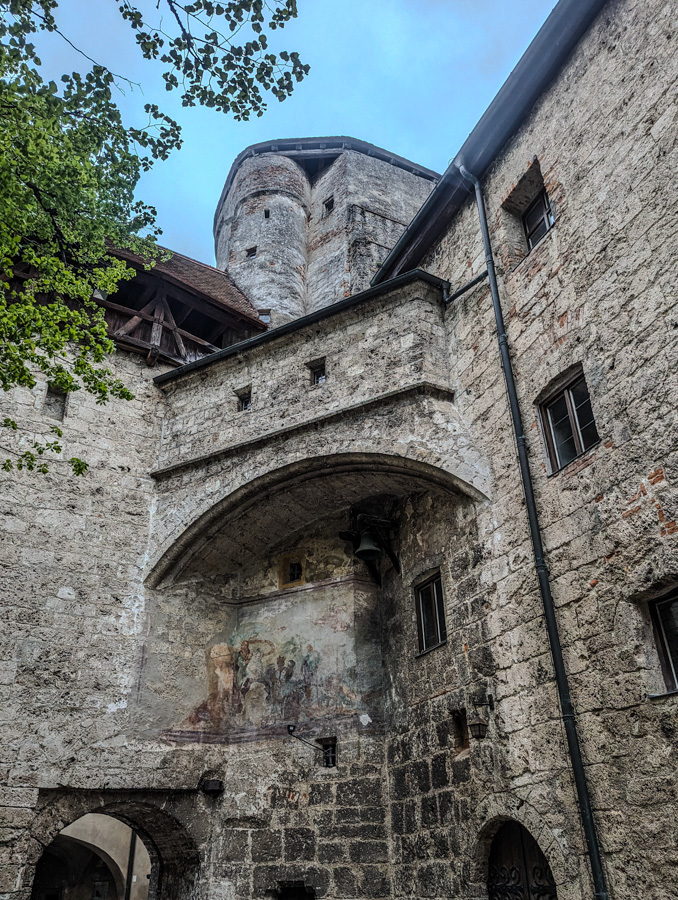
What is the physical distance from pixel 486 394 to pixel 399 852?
5060 millimetres

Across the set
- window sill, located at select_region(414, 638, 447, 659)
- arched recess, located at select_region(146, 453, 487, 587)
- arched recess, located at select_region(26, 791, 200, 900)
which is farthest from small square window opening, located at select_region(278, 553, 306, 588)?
arched recess, located at select_region(26, 791, 200, 900)

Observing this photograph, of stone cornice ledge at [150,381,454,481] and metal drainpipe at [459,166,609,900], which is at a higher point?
stone cornice ledge at [150,381,454,481]

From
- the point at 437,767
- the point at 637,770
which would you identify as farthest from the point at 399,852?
the point at 637,770

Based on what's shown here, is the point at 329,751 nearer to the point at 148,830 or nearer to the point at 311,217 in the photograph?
the point at 148,830

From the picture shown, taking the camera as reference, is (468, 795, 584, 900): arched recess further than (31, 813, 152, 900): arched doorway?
No

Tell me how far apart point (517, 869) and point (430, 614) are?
9.35 ft

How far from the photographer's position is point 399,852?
8.23 meters

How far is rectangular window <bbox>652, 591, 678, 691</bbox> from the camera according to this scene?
5.52m

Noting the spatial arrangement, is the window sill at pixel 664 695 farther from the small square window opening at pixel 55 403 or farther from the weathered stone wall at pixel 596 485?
the small square window opening at pixel 55 403

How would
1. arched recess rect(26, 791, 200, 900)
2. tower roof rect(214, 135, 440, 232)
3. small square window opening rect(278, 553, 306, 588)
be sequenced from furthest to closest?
tower roof rect(214, 135, 440, 232) → small square window opening rect(278, 553, 306, 588) → arched recess rect(26, 791, 200, 900)

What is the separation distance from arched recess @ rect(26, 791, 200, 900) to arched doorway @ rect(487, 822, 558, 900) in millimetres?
4095

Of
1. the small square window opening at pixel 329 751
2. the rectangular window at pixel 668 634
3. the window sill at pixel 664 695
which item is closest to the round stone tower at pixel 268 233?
the small square window opening at pixel 329 751

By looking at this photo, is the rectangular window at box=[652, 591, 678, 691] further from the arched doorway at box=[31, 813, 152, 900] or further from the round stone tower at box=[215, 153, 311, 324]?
the round stone tower at box=[215, 153, 311, 324]

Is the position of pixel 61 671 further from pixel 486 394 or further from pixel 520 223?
pixel 520 223
